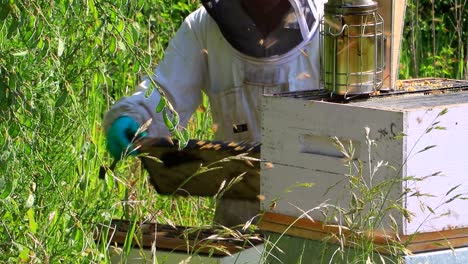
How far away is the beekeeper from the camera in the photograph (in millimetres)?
3734

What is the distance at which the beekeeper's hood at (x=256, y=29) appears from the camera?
3744 mm

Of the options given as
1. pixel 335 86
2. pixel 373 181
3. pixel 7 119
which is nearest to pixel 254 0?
pixel 335 86

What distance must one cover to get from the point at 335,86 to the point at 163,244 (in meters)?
0.77

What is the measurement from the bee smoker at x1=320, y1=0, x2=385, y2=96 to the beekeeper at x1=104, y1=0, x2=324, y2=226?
0.70m

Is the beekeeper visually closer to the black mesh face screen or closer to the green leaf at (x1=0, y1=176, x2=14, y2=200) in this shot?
the black mesh face screen

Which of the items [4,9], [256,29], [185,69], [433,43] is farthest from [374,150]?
[433,43]

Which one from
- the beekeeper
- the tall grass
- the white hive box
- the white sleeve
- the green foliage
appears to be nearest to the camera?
the tall grass

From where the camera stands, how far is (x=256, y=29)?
3752 mm

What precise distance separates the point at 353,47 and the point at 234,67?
1042 mm

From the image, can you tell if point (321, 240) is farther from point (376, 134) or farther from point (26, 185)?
point (26, 185)

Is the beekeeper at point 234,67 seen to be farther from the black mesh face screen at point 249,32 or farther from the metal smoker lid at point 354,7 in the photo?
the metal smoker lid at point 354,7

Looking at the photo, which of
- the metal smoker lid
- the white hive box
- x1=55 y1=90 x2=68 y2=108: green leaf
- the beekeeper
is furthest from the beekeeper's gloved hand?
x1=55 y1=90 x2=68 y2=108: green leaf

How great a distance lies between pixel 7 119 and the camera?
2.30 m

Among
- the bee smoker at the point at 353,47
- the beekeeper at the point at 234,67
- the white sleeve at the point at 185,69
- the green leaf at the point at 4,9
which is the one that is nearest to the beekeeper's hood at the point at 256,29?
the beekeeper at the point at 234,67
